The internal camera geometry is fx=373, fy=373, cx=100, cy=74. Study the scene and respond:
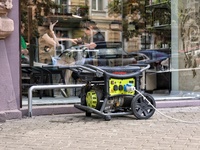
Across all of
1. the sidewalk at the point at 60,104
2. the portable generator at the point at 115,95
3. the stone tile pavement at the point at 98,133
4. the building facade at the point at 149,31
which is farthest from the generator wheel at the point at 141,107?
the building facade at the point at 149,31

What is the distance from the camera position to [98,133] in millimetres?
5852

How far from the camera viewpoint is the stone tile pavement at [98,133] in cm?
508

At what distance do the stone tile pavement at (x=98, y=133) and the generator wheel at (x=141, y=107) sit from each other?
0.45 feet

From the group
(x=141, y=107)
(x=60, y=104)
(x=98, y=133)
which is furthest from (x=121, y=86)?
(x=60, y=104)

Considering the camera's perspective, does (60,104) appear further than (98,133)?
Yes

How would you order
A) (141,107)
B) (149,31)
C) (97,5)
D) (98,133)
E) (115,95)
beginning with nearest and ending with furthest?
(98,133) < (115,95) < (141,107) < (97,5) < (149,31)

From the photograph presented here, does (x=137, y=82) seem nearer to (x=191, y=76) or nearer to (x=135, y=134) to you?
(x=135, y=134)

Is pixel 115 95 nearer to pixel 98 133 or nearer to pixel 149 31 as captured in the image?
pixel 98 133

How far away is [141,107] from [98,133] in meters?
1.50

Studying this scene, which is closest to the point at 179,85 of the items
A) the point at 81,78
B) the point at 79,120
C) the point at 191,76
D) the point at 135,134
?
the point at 191,76

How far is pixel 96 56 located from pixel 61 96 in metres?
2.57

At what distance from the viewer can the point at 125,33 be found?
1176 cm

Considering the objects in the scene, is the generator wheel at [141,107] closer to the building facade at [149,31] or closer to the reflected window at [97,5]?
the building facade at [149,31]

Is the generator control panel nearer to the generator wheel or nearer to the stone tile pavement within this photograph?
the generator wheel
